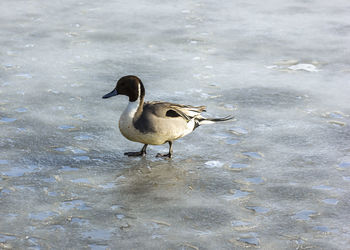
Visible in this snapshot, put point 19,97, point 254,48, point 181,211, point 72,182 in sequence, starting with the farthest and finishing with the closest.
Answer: point 254,48, point 19,97, point 72,182, point 181,211

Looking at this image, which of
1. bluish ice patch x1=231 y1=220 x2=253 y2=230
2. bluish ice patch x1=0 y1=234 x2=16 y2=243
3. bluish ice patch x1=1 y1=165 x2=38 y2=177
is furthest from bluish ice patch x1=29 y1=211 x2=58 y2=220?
bluish ice patch x1=231 y1=220 x2=253 y2=230

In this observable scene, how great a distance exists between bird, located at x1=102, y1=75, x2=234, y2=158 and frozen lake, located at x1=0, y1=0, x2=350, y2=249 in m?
0.28

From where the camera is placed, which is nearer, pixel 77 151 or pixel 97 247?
pixel 97 247

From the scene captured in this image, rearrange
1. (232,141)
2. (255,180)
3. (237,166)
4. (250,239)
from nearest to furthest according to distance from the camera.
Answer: (250,239), (255,180), (237,166), (232,141)

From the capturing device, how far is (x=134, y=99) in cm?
609

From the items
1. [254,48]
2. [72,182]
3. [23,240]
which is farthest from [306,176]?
[254,48]

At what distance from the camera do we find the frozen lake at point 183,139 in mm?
5000

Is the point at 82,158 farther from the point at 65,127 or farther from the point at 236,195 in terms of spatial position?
the point at 236,195

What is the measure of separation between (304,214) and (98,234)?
163 cm

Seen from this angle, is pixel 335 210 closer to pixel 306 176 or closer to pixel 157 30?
pixel 306 176

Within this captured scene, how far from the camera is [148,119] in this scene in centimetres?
598

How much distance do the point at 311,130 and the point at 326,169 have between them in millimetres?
984

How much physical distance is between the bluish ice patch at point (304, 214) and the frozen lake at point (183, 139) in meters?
0.02

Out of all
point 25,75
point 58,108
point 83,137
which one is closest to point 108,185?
point 83,137
